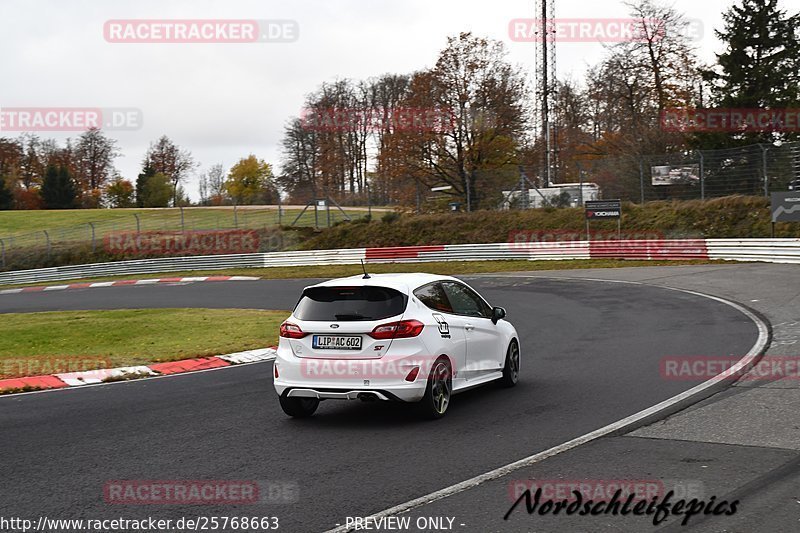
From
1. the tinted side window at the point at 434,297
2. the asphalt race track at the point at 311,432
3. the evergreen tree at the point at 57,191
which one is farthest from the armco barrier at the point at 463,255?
the evergreen tree at the point at 57,191

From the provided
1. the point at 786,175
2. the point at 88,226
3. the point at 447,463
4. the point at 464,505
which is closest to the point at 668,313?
the point at 447,463

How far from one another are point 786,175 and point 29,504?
33.7 metres

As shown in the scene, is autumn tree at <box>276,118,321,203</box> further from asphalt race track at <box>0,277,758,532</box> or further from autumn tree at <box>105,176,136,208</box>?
asphalt race track at <box>0,277,758,532</box>

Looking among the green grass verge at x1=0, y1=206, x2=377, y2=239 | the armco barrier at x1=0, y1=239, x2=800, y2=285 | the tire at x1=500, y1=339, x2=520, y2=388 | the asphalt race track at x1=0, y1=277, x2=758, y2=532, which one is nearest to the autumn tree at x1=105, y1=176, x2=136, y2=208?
the green grass verge at x1=0, y1=206, x2=377, y2=239

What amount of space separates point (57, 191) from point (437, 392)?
92190 millimetres

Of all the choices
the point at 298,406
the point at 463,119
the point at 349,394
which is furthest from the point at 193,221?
the point at 349,394

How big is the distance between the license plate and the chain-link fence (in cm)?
2938

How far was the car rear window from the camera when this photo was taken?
8789mm

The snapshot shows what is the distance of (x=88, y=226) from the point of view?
57.6 meters

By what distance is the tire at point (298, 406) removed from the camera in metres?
9.10

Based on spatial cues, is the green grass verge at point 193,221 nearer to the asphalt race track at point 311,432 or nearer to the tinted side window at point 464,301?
the asphalt race track at point 311,432

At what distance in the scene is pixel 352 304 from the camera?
890 centimetres

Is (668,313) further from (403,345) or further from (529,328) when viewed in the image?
(403,345)

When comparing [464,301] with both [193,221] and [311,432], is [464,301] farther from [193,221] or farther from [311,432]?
[193,221]
